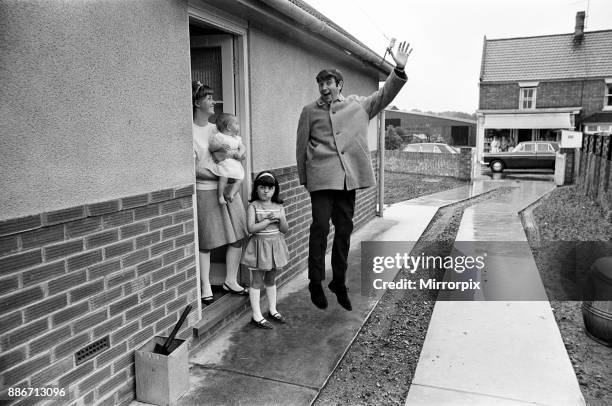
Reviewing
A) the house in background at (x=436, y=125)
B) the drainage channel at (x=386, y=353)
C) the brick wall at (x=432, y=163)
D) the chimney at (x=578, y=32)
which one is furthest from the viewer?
the house in background at (x=436, y=125)

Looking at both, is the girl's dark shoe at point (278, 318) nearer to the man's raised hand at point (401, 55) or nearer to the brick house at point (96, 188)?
the brick house at point (96, 188)

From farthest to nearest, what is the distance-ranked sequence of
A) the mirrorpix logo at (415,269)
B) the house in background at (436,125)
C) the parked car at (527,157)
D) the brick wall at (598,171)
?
the house in background at (436,125), the parked car at (527,157), the brick wall at (598,171), the mirrorpix logo at (415,269)

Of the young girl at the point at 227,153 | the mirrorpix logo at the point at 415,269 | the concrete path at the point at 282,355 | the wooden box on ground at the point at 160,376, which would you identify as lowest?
the mirrorpix logo at the point at 415,269

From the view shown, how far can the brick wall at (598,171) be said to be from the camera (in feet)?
37.9

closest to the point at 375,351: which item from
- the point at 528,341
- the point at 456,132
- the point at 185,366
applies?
the point at 528,341

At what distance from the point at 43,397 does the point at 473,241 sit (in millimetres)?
7069

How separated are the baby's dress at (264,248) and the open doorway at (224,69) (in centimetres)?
74

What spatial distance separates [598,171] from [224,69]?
11543 millimetres

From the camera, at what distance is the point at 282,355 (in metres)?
3.84

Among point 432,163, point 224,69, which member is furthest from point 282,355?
point 432,163

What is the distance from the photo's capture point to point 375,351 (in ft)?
13.4

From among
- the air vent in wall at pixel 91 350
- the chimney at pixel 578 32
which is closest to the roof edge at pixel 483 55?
the chimney at pixel 578 32

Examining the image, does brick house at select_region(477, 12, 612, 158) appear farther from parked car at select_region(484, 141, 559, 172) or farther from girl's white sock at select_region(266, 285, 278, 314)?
girl's white sock at select_region(266, 285, 278, 314)

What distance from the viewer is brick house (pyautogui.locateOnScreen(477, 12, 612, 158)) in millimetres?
30672
